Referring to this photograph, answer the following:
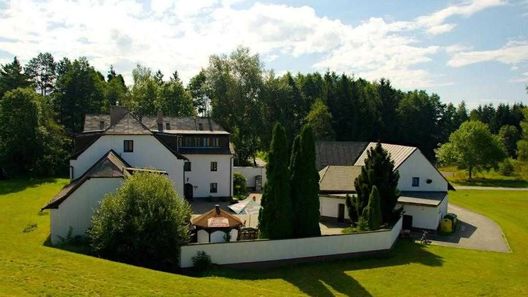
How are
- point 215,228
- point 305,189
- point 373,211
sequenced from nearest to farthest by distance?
point 215,228 < point 305,189 < point 373,211

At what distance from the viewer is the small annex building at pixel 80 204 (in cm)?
2572

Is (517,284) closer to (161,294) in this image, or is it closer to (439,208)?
(439,208)

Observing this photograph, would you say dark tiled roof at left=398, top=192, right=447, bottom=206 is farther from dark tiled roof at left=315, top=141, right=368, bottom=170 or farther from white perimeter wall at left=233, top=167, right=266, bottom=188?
white perimeter wall at left=233, top=167, right=266, bottom=188

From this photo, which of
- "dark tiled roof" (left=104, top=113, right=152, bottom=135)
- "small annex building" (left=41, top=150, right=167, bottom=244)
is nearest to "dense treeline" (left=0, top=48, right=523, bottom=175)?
"dark tiled roof" (left=104, top=113, right=152, bottom=135)

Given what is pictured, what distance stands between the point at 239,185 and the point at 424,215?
1954 cm

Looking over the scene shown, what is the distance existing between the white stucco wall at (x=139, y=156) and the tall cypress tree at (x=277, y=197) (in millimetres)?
10490

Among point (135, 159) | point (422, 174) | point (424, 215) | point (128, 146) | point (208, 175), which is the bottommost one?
point (424, 215)

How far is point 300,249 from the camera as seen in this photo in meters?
25.6

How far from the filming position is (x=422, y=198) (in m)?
37.0

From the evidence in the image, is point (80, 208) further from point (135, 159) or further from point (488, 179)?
point (488, 179)

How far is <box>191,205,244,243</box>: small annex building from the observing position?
85.0 feet

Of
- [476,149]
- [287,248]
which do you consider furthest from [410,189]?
[476,149]

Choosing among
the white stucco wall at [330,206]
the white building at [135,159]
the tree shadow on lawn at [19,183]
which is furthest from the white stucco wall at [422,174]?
the tree shadow on lawn at [19,183]

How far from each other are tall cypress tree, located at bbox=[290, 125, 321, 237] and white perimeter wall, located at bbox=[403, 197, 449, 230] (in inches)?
461
